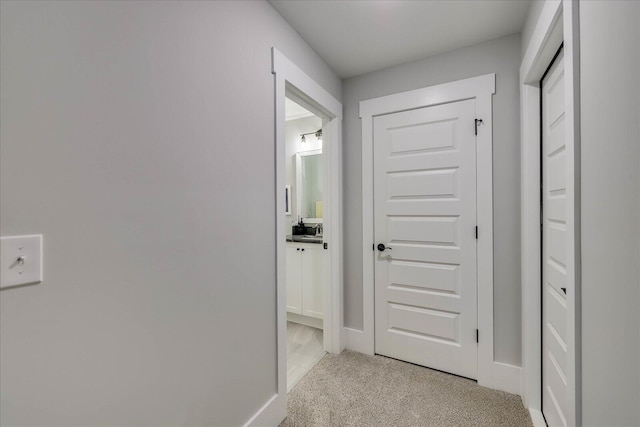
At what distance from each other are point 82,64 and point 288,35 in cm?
129

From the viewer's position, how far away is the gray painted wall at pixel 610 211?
2.16 feet

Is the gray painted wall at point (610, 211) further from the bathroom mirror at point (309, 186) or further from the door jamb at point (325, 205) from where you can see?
the bathroom mirror at point (309, 186)

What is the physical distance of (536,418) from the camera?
5.41 ft

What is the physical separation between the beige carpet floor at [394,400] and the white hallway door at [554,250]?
315 millimetres

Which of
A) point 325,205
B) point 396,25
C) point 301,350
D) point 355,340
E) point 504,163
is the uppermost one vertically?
point 396,25

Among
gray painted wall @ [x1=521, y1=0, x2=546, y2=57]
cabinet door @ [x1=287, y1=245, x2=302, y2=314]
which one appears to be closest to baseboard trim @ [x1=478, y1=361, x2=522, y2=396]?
cabinet door @ [x1=287, y1=245, x2=302, y2=314]

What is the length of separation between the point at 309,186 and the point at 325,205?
1.22 metres

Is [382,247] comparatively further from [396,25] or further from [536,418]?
[396,25]

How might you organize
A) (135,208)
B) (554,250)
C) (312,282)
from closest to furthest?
(135,208), (554,250), (312,282)

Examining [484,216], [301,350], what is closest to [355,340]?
[301,350]

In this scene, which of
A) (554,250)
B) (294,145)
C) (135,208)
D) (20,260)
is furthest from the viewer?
(294,145)

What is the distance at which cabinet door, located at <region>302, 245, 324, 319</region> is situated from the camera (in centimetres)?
288

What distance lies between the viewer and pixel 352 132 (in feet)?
8.16

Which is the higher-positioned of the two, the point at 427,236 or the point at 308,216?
the point at 308,216
